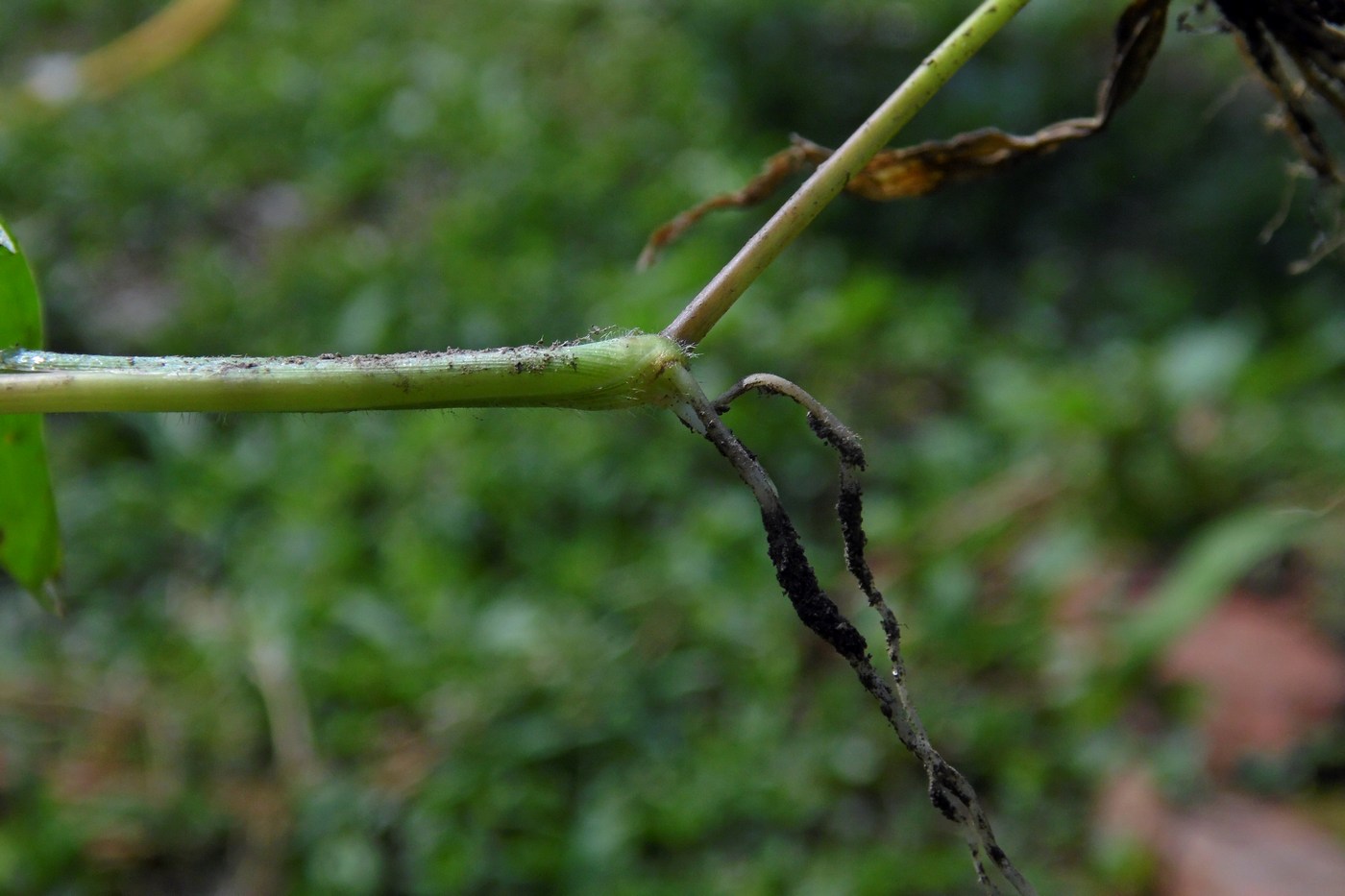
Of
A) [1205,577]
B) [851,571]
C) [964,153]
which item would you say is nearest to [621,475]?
[1205,577]

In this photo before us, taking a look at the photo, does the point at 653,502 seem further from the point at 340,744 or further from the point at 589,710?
the point at 340,744

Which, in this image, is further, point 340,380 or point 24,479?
point 24,479

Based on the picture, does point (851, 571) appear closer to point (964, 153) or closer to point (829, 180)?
point (829, 180)

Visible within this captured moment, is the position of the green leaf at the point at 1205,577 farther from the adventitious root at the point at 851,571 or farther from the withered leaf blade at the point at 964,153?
the adventitious root at the point at 851,571

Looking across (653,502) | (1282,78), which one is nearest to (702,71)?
(653,502)

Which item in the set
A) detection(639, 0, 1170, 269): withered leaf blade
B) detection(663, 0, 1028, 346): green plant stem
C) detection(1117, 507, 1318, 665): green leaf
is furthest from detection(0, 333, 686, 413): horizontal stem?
detection(1117, 507, 1318, 665): green leaf

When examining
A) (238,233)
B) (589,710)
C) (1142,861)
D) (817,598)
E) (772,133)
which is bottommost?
(1142,861)
